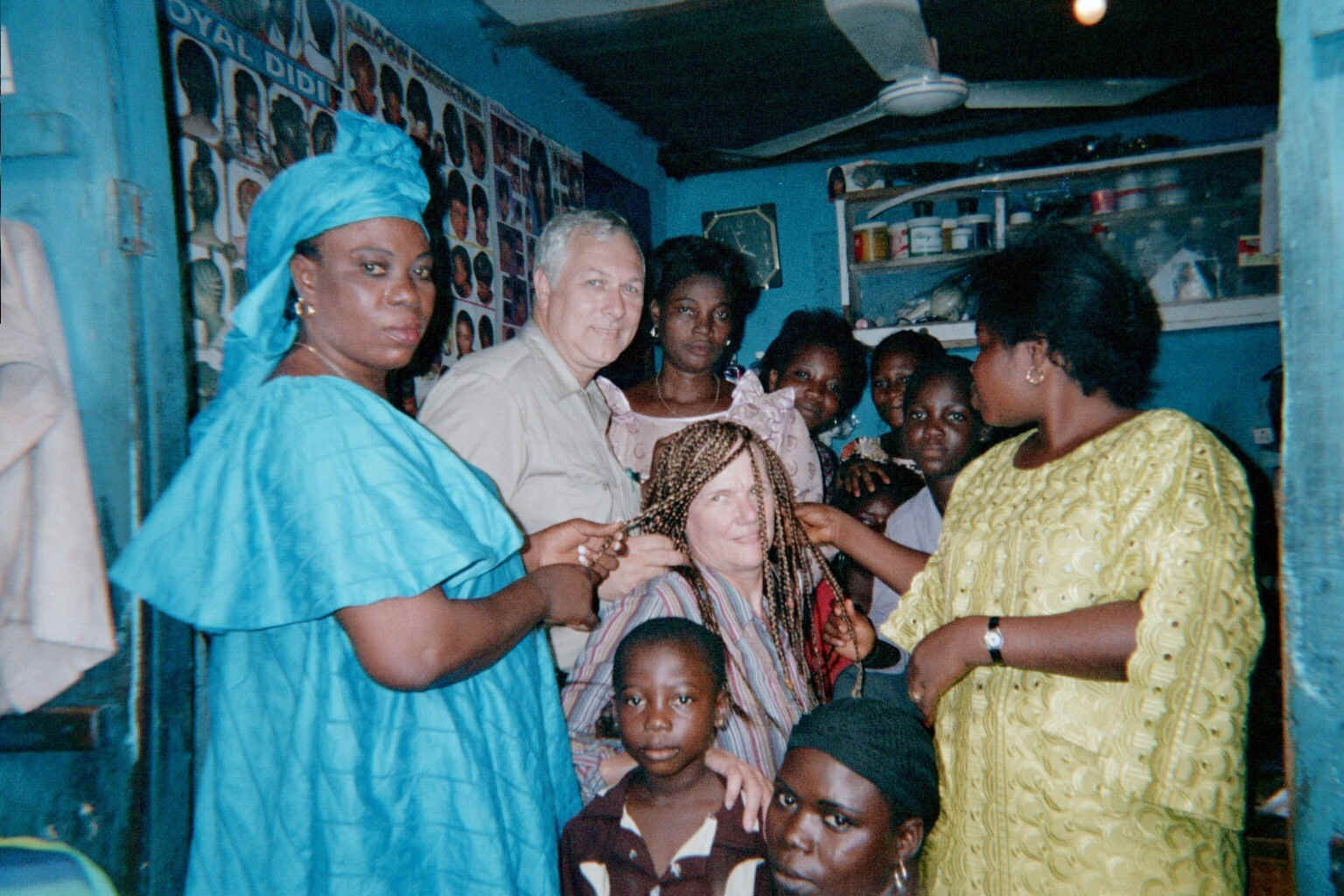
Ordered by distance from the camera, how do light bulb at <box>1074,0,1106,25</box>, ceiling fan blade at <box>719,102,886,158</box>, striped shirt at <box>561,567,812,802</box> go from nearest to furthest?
striped shirt at <box>561,567,812,802</box>, light bulb at <box>1074,0,1106,25</box>, ceiling fan blade at <box>719,102,886,158</box>

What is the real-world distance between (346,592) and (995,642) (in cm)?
113

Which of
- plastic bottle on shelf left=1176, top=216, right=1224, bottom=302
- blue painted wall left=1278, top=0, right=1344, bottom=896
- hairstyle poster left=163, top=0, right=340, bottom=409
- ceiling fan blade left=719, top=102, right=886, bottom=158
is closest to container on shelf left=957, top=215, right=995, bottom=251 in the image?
ceiling fan blade left=719, top=102, right=886, bottom=158

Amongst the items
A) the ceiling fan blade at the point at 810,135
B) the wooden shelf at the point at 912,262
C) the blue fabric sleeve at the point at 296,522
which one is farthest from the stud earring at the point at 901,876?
the wooden shelf at the point at 912,262

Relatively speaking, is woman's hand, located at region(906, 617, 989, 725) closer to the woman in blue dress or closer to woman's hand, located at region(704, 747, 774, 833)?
woman's hand, located at region(704, 747, 774, 833)

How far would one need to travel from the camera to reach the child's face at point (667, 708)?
1713 millimetres

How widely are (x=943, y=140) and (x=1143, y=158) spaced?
45.9 inches

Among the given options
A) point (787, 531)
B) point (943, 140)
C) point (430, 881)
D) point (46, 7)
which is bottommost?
point (430, 881)

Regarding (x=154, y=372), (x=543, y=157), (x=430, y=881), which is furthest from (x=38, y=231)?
(x=543, y=157)

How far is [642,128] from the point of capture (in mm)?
5258

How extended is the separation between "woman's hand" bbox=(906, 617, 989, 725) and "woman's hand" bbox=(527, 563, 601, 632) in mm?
662

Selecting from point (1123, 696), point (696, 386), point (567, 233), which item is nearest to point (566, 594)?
point (1123, 696)

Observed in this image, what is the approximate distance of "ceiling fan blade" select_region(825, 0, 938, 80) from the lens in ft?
9.04

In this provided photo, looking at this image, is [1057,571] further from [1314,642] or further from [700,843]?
[700,843]

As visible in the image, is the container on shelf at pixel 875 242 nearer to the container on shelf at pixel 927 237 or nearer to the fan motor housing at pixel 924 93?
the container on shelf at pixel 927 237
